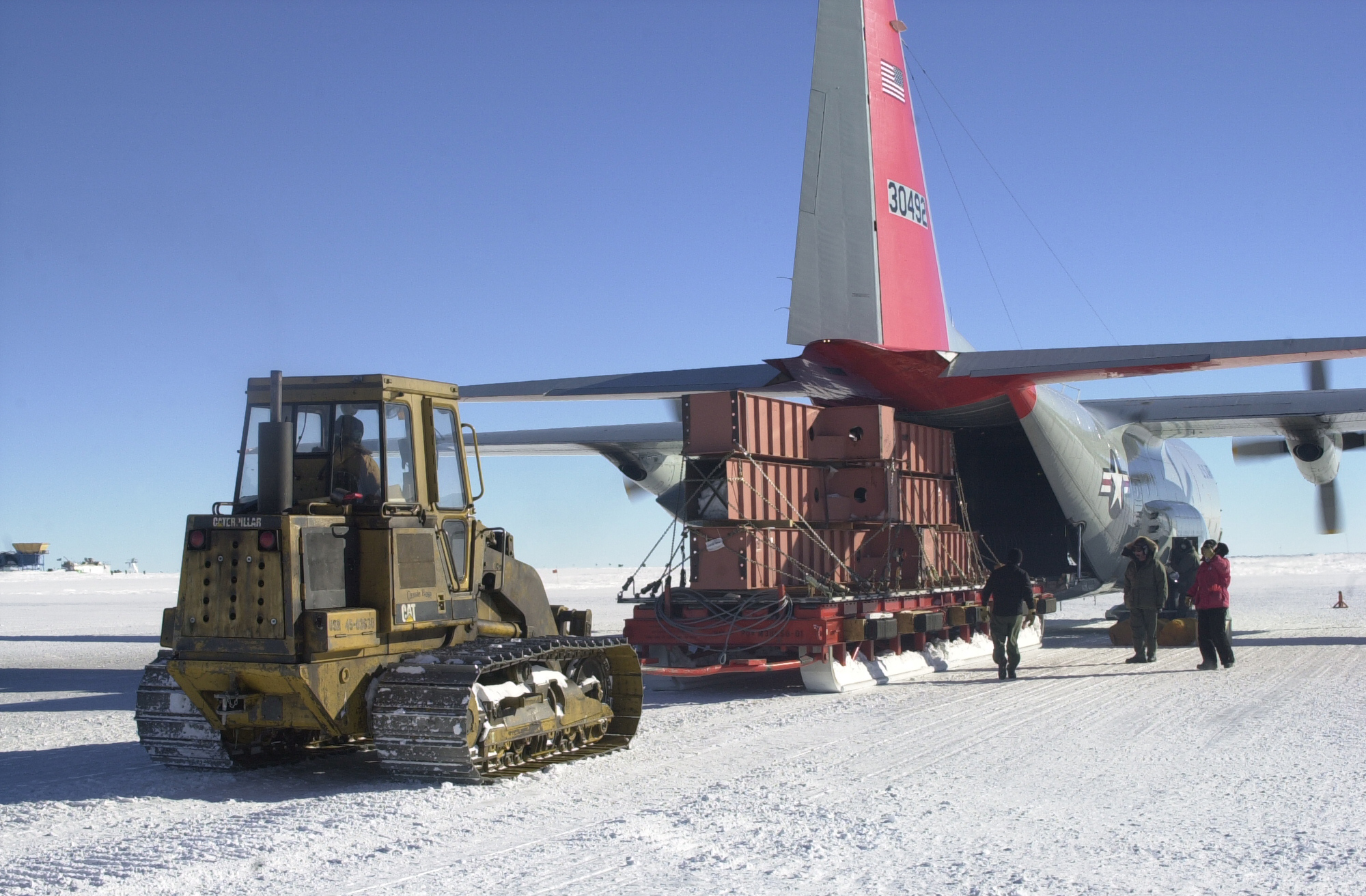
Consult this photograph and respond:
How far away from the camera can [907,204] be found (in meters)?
14.5

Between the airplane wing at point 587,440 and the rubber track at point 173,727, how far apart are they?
13719mm

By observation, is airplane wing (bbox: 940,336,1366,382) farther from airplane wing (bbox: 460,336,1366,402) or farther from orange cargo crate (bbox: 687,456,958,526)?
orange cargo crate (bbox: 687,456,958,526)

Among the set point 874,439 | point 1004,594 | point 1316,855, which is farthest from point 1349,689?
point 1316,855

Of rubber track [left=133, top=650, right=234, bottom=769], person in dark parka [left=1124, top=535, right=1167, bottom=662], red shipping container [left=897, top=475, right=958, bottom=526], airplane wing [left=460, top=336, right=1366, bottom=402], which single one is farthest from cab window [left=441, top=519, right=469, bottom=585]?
person in dark parka [left=1124, top=535, right=1167, bottom=662]

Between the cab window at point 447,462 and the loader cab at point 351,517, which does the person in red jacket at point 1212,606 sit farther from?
the cab window at point 447,462

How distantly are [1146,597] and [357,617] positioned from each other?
11.2 meters

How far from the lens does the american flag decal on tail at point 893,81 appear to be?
14.3 meters

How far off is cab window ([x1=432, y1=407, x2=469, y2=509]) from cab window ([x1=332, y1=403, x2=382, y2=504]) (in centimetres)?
44

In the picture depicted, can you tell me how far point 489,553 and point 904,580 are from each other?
7442 millimetres

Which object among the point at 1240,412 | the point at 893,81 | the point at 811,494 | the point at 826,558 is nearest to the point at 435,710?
the point at 826,558

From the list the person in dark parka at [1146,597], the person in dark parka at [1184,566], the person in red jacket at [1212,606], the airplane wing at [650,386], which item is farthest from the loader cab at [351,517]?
the person in dark parka at [1184,566]

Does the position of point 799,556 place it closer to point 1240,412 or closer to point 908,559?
point 908,559

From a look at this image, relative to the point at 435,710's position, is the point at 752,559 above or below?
above

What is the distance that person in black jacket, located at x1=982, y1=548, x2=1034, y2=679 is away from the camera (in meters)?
13.3
